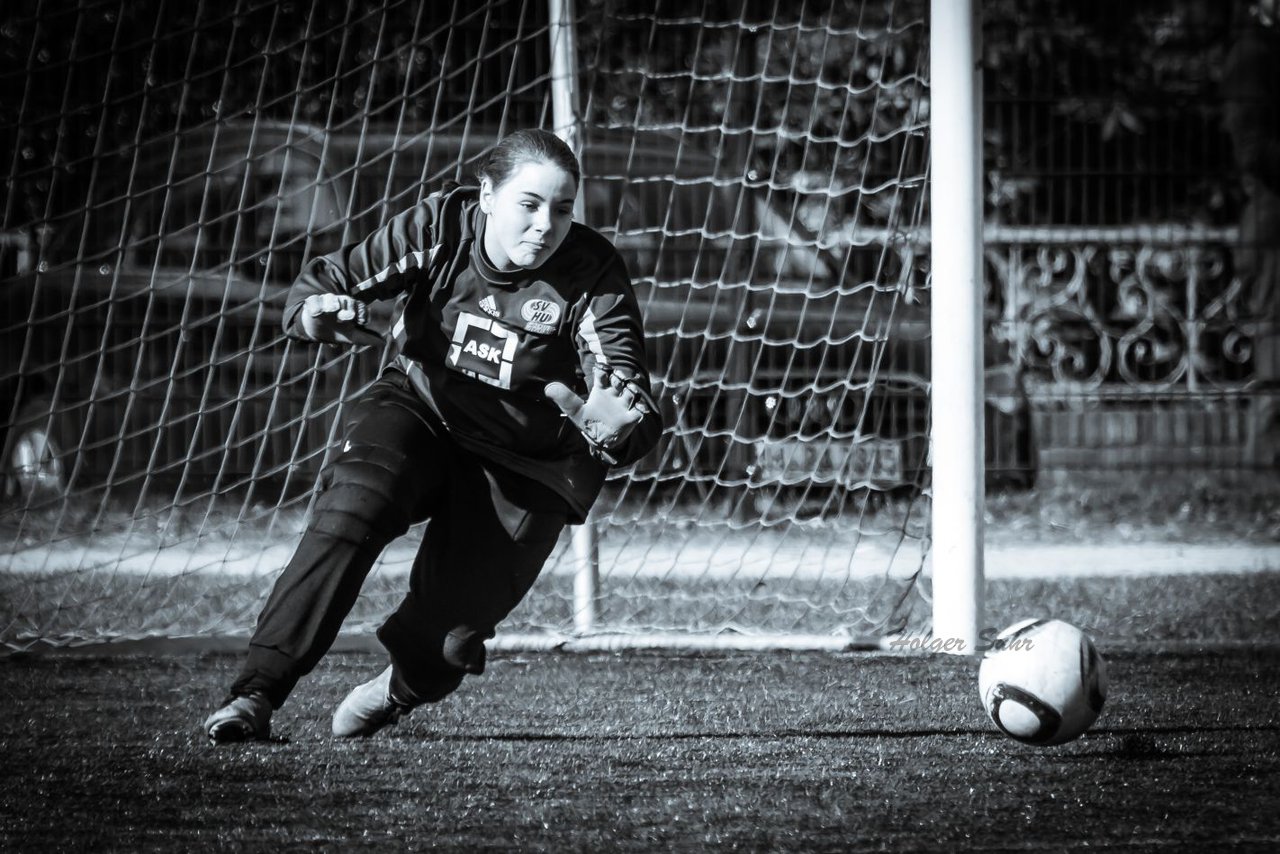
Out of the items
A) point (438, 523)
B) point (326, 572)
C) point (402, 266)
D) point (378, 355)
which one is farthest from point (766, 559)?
point (326, 572)

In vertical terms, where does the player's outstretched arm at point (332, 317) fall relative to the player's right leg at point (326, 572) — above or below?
above

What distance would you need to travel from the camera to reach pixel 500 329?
126 inches

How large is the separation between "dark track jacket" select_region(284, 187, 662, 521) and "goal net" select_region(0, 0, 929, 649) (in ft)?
6.27

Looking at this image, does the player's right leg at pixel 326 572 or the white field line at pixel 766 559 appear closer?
the player's right leg at pixel 326 572

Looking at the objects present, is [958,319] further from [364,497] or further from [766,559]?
[364,497]

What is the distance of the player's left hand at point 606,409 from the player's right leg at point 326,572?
15.0 inches

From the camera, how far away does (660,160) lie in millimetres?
6504

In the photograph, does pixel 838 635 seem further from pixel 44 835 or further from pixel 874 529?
pixel 44 835

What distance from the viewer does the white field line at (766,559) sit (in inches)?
233

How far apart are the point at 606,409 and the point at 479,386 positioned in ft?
1.29

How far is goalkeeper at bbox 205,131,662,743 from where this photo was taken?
10.2ft

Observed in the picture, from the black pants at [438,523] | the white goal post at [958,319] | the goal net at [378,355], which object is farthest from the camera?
the goal net at [378,355]

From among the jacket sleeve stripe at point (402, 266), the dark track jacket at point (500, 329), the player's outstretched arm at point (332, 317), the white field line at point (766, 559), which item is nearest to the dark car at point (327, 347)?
the white field line at point (766, 559)

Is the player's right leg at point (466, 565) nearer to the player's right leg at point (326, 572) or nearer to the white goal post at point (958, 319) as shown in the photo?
the player's right leg at point (326, 572)
